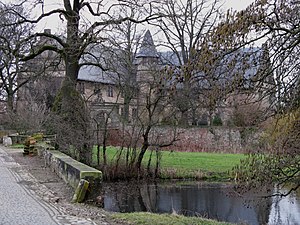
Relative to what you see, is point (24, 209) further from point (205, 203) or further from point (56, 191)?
point (205, 203)

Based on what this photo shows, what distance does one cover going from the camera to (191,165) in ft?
88.4

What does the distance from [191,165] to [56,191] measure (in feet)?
49.5

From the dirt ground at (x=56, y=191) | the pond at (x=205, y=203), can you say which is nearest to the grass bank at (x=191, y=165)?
the pond at (x=205, y=203)

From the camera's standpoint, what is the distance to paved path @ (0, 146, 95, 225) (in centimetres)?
875

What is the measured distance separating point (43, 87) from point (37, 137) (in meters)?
21.1

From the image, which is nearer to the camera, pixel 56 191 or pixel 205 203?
pixel 56 191

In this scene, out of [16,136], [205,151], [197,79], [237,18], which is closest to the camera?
Result: [237,18]

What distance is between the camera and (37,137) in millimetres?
24125

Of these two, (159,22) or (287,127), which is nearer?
(287,127)

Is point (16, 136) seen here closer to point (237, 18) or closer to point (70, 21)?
point (70, 21)

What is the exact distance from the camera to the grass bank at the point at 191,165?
79.5 feet

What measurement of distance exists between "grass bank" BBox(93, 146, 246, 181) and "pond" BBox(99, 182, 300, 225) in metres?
2.46

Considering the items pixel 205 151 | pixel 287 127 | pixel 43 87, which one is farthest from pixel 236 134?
pixel 287 127

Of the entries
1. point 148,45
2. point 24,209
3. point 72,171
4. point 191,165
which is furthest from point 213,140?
point 24,209
